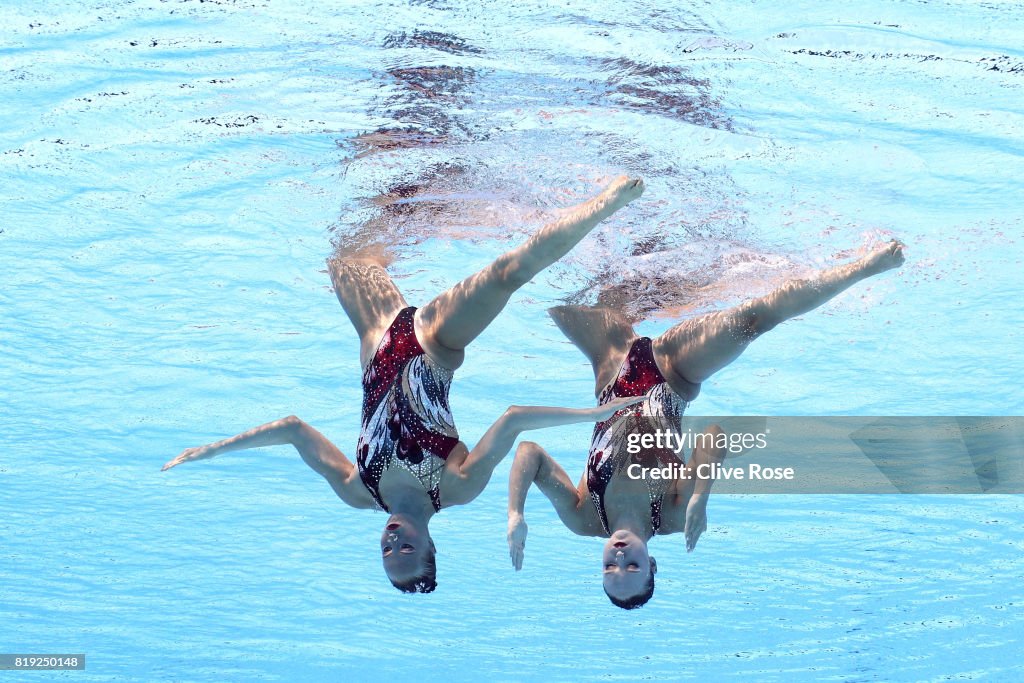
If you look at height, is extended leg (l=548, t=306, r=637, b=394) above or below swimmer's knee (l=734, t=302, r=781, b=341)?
below

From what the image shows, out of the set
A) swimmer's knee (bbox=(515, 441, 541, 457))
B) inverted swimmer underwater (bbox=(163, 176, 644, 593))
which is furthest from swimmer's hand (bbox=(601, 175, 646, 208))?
swimmer's knee (bbox=(515, 441, 541, 457))

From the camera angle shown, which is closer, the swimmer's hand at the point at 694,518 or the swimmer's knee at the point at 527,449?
the swimmer's hand at the point at 694,518

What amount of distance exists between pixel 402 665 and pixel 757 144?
17.3m

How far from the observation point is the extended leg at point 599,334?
8500 millimetres

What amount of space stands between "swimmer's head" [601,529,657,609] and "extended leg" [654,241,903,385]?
1.64 meters

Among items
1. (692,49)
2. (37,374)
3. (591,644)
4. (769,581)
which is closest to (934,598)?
(769,581)

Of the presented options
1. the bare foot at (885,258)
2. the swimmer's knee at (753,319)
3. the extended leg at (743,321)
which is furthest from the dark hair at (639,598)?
the bare foot at (885,258)

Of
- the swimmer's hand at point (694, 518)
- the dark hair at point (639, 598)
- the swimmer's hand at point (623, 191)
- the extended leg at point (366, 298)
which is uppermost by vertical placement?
the swimmer's hand at point (623, 191)

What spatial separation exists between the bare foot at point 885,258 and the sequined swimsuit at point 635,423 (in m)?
2.10

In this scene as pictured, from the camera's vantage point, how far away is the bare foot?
6.60 meters

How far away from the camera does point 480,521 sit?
15.6m

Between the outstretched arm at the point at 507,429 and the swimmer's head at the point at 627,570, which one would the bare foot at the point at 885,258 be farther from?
the swimmer's head at the point at 627,570

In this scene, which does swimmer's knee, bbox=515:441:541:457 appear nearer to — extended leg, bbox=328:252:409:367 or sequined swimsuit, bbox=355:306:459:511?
sequined swimsuit, bbox=355:306:459:511

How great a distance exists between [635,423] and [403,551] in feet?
7.62
